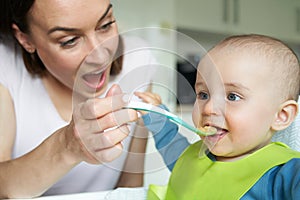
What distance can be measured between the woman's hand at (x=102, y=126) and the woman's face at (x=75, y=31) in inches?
3.8

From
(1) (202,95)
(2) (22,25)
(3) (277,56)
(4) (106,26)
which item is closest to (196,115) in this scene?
(1) (202,95)

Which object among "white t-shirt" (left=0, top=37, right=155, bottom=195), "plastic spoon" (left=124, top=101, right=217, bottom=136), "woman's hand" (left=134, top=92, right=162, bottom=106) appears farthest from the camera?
"white t-shirt" (left=0, top=37, right=155, bottom=195)

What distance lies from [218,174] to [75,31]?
12.7 inches

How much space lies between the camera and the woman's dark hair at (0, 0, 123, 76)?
728mm

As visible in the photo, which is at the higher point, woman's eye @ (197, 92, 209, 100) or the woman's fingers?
woman's eye @ (197, 92, 209, 100)

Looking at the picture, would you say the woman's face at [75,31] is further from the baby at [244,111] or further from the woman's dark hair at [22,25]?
the baby at [244,111]

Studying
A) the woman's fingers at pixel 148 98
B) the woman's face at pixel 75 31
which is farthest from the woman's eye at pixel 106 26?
the woman's fingers at pixel 148 98

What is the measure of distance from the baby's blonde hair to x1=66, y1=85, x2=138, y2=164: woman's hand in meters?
0.16

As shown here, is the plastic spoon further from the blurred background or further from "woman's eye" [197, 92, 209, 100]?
the blurred background

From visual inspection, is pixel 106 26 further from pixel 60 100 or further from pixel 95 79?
pixel 60 100

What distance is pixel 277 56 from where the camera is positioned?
1.81 ft

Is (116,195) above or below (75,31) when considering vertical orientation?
below

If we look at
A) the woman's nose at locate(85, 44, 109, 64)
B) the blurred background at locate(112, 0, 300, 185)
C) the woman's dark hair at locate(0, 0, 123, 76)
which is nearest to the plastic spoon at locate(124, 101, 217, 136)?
the woman's nose at locate(85, 44, 109, 64)

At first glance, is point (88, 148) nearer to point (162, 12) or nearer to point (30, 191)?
point (30, 191)
